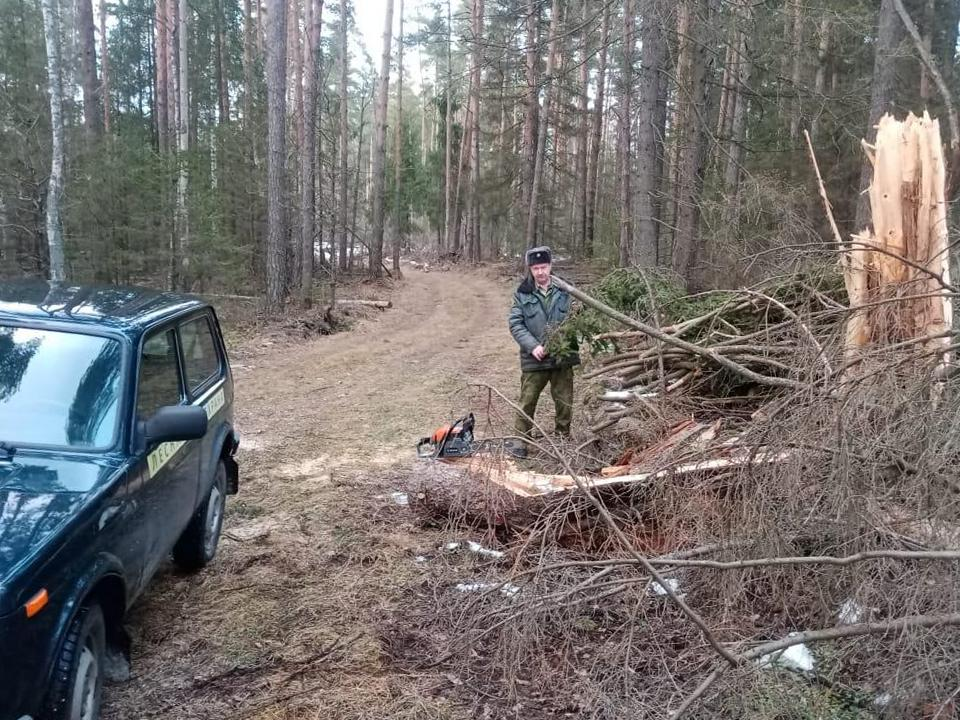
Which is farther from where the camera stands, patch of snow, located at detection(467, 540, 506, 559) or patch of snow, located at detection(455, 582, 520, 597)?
patch of snow, located at detection(467, 540, 506, 559)

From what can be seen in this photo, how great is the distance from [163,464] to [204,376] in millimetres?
1281

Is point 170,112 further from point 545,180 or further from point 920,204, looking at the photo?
point 920,204

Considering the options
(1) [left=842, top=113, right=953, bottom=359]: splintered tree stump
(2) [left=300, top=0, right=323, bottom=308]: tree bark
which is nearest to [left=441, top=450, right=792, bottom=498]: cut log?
(1) [left=842, top=113, right=953, bottom=359]: splintered tree stump

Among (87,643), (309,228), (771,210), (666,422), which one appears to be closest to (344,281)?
(309,228)

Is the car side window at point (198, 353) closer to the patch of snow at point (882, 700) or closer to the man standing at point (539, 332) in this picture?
the man standing at point (539, 332)

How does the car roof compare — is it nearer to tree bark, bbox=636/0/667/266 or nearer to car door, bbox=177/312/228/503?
car door, bbox=177/312/228/503

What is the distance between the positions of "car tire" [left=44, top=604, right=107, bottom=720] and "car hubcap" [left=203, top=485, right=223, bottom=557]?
5.76 ft

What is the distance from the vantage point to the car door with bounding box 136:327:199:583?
11.6ft

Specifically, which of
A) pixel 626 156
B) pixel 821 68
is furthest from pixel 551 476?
pixel 821 68

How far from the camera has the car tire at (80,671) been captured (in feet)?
8.33

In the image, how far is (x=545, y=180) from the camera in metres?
33.1

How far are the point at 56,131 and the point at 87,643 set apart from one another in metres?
13.0

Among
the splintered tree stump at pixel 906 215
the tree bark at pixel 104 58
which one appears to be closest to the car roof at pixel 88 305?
the splintered tree stump at pixel 906 215

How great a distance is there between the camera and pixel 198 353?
16.0ft
